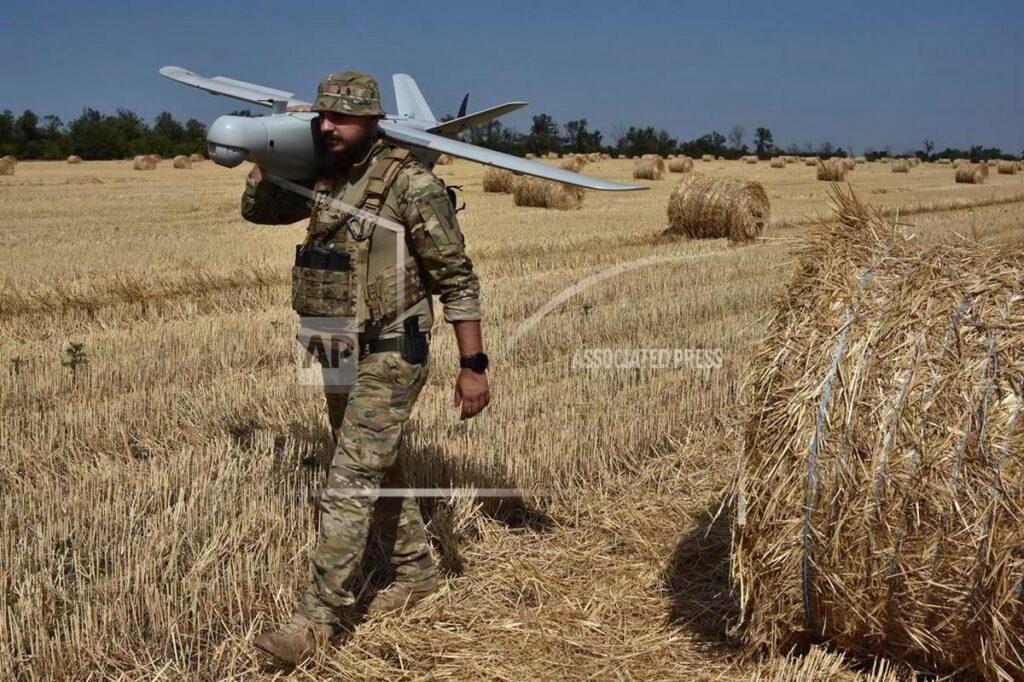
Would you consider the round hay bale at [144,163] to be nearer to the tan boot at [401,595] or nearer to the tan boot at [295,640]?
the tan boot at [401,595]

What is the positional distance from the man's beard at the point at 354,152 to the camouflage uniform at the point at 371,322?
0.03m

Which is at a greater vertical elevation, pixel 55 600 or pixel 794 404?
pixel 794 404

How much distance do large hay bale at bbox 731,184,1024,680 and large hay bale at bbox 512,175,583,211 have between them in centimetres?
1737

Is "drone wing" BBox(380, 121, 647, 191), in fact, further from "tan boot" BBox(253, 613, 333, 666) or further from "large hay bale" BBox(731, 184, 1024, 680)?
"tan boot" BBox(253, 613, 333, 666)

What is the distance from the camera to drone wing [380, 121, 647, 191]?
4.10m

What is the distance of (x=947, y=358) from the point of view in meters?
3.40

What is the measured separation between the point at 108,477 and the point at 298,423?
127 centimetres

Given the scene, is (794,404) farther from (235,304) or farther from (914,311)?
(235,304)

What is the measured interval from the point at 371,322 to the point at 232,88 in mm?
2068

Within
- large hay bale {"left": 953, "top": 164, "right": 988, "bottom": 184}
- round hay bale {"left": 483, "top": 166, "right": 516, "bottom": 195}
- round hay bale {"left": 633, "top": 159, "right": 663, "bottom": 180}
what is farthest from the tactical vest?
large hay bale {"left": 953, "top": 164, "right": 988, "bottom": 184}

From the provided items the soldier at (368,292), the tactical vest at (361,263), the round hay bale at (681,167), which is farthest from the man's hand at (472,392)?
the round hay bale at (681,167)

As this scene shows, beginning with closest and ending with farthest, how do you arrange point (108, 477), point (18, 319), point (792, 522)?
point (792, 522) < point (108, 477) < point (18, 319)

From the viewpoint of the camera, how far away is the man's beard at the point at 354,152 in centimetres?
388

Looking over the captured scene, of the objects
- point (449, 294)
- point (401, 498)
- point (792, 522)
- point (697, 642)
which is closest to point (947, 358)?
point (792, 522)
